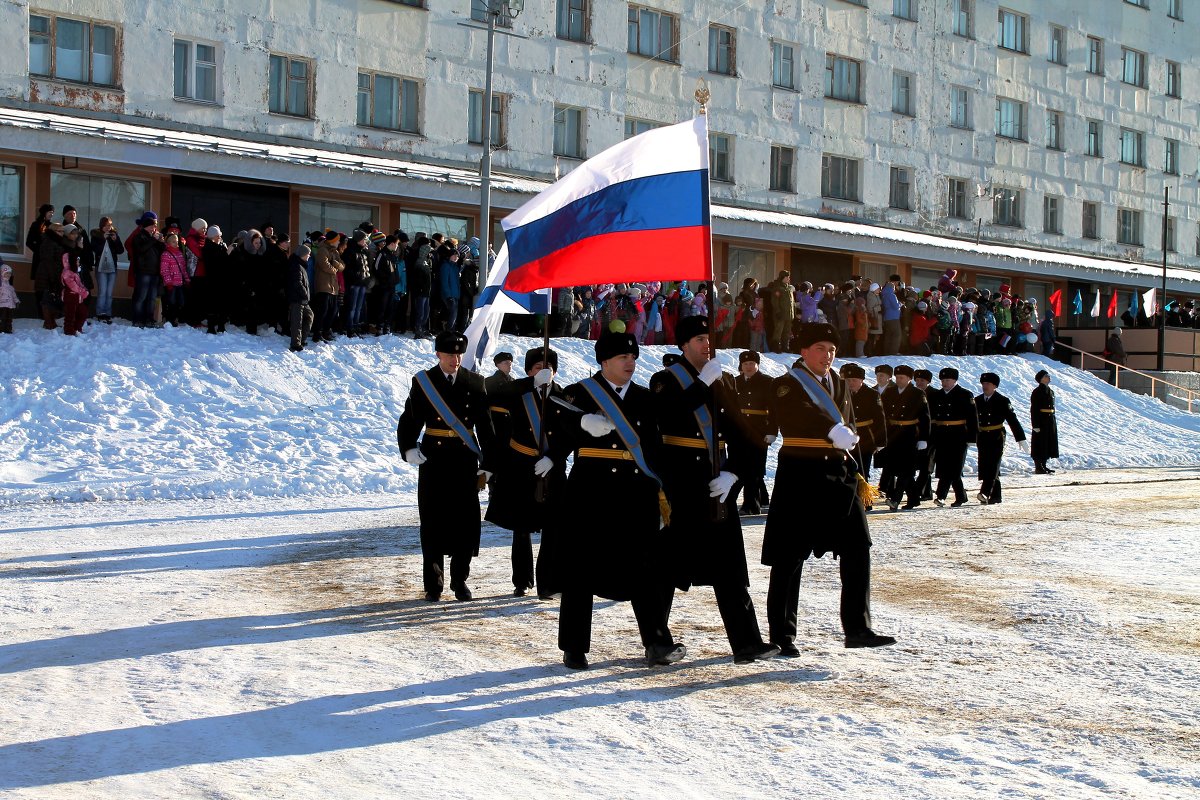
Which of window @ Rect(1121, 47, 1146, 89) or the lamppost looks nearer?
the lamppost

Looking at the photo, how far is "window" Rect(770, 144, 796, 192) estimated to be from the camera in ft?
120

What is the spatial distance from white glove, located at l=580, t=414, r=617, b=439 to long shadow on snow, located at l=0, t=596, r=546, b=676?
6.33 feet

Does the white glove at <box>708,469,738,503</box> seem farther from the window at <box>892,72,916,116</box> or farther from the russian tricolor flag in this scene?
the window at <box>892,72,916,116</box>

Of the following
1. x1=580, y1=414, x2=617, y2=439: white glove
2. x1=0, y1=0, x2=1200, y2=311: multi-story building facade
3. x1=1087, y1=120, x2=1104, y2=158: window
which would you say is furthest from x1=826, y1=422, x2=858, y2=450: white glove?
x1=1087, y1=120, x2=1104, y2=158: window

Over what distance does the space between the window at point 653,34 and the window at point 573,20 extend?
1461mm

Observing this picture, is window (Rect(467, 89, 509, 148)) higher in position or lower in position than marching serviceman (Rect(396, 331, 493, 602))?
higher

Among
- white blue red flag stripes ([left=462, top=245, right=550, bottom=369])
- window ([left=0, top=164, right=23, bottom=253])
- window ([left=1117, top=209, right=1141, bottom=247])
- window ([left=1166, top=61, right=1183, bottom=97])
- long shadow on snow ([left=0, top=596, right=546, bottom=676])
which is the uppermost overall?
window ([left=1166, top=61, right=1183, bottom=97])

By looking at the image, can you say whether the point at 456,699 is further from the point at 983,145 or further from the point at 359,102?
the point at 983,145

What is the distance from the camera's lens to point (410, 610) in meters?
9.20

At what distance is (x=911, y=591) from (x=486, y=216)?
14.8 m

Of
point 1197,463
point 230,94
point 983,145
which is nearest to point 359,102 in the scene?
point 230,94

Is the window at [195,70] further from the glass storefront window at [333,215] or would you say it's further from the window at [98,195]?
the glass storefront window at [333,215]

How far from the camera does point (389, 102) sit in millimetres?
29516

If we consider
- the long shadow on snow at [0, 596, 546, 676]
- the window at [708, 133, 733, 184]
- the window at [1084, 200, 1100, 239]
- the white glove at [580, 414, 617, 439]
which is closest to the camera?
the long shadow on snow at [0, 596, 546, 676]
